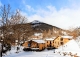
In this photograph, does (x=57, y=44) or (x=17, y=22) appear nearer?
(x=17, y=22)

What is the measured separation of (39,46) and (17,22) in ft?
34.0

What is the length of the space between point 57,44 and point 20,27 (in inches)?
615

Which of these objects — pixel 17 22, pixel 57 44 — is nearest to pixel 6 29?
pixel 17 22

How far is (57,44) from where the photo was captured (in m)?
57.7

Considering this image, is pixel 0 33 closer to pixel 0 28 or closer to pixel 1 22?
pixel 0 28

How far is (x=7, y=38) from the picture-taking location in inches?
1460

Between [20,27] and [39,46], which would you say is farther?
[20,27]

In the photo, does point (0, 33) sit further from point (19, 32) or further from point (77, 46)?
point (77, 46)

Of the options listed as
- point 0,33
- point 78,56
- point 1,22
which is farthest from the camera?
point 1,22

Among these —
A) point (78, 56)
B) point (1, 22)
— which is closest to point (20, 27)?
point (1, 22)

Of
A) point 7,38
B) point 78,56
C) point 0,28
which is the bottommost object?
point 78,56

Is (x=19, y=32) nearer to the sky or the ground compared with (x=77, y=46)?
nearer to the sky

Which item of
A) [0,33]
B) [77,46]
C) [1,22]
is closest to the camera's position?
[0,33]

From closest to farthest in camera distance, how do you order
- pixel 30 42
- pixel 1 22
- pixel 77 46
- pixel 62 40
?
pixel 1 22 → pixel 77 46 → pixel 30 42 → pixel 62 40
